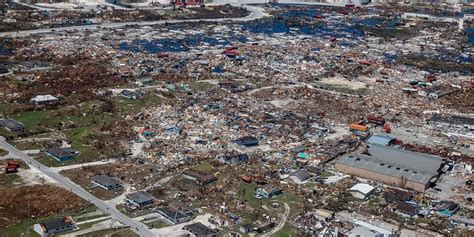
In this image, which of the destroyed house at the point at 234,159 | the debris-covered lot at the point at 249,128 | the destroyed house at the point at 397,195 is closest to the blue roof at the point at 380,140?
the debris-covered lot at the point at 249,128

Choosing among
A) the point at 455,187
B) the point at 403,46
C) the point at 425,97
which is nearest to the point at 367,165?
the point at 455,187

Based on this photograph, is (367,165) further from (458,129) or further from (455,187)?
(458,129)

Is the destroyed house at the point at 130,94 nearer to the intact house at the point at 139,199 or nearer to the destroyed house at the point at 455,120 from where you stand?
the intact house at the point at 139,199

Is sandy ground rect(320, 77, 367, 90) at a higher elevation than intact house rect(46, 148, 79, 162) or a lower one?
lower

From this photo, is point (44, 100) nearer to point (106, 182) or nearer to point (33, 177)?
point (33, 177)

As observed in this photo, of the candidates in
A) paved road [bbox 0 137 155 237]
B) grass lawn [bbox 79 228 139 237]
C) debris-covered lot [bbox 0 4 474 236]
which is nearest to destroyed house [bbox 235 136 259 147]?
debris-covered lot [bbox 0 4 474 236]

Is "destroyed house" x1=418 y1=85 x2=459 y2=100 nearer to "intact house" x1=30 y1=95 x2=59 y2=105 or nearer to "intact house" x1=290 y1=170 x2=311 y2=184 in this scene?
"intact house" x1=290 y1=170 x2=311 y2=184
